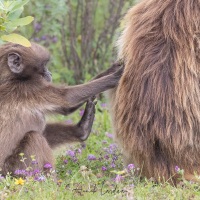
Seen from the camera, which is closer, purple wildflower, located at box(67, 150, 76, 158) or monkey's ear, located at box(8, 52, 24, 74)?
monkey's ear, located at box(8, 52, 24, 74)

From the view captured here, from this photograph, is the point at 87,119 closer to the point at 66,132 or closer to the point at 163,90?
the point at 66,132

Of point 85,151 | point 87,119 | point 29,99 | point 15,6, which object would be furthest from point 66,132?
point 15,6

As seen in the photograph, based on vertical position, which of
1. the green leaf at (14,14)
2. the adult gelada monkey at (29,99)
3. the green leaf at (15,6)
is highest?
the green leaf at (15,6)

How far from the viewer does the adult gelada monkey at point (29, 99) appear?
233 inches

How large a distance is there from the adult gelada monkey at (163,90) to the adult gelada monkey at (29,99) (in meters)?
0.33

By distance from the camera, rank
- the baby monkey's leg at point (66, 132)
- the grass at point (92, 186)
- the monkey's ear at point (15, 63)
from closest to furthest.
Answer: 1. the grass at point (92, 186)
2. the monkey's ear at point (15, 63)
3. the baby monkey's leg at point (66, 132)

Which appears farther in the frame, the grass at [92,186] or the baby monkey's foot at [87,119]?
the baby monkey's foot at [87,119]

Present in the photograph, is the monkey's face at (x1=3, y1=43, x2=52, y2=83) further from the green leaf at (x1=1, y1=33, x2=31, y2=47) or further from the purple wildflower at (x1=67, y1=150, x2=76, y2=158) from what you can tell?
the purple wildflower at (x1=67, y1=150, x2=76, y2=158)

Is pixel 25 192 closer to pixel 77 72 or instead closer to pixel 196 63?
pixel 196 63

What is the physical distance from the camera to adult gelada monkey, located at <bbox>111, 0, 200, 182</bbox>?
19.1 feet

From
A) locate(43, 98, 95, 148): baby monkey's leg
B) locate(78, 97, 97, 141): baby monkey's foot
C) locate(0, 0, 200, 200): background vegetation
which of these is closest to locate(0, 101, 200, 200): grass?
locate(0, 0, 200, 200): background vegetation

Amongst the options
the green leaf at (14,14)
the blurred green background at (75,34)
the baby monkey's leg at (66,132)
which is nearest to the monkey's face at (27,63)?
the green leaf at (14,14)

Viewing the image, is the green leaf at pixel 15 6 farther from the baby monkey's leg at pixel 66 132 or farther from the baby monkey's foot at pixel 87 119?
the baby monkey's leg at pixel 66 132

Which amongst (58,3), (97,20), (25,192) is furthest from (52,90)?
(97,20)
